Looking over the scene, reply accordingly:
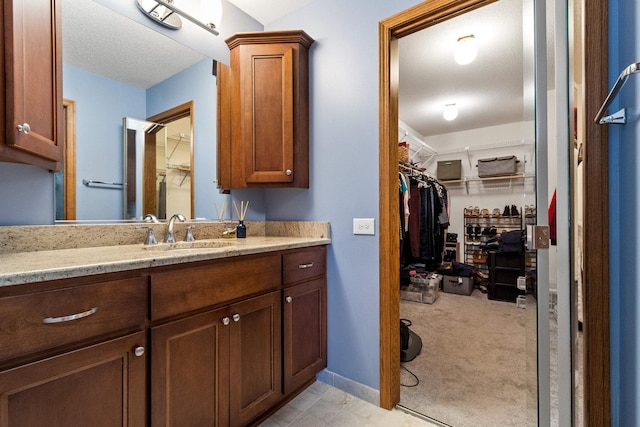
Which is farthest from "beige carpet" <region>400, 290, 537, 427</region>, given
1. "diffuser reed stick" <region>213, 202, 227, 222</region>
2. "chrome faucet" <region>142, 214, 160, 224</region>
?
"chrome faucet" <region>142, 214, 160, 224</region>

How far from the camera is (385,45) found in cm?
164

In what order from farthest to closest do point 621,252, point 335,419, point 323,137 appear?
1. point 323,137
2. point 335,419
3. point 621,252

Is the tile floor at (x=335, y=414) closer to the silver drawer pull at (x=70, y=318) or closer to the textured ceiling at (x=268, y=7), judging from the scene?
the silver drawer pull at (x=70, y=318)

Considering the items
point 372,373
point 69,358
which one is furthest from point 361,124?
point 69,358

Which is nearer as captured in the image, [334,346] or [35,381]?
[35,381]

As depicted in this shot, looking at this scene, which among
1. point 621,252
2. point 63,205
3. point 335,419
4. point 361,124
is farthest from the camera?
point 361,124

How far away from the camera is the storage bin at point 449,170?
15.9 ft

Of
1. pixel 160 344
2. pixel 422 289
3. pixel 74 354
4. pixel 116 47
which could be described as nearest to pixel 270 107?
pixel 116 47

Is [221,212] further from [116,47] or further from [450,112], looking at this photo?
[450,112]

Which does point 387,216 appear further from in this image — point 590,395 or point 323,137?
point 590,395

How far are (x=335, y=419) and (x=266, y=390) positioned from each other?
1.34 feet

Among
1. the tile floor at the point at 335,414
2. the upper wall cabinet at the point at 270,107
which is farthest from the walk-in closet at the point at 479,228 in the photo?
the upper wall cabinet at the point at 270,107

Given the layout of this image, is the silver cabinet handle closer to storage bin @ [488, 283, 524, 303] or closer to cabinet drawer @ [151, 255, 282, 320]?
cabinet drawer @ [151, 255, 282, 320]

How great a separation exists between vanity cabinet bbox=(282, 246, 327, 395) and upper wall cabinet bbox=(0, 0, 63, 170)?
1.08 metres
